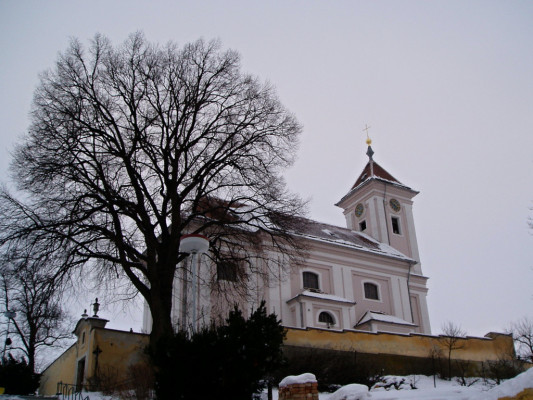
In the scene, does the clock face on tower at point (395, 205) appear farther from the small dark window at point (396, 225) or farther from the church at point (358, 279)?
the small dark window at point (396, 225)

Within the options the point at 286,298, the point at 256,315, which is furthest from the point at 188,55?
the point at 286,298

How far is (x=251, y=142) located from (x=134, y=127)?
3.82m

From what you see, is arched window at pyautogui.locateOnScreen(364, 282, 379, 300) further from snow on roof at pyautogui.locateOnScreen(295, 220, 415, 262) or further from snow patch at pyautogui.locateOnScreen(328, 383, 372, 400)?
snow patch at pyautogui.locateOnScreen(328, 383, 372, 400)

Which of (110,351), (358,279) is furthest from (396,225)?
(110,351)

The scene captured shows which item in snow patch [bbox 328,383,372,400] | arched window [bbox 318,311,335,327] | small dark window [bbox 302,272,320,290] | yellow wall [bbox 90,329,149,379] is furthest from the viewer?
small dark window [bbox 302,272,320,290]

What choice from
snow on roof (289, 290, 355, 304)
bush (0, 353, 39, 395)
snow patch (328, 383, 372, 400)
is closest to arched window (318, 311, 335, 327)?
snow on roof (289, 290, 355, 304)

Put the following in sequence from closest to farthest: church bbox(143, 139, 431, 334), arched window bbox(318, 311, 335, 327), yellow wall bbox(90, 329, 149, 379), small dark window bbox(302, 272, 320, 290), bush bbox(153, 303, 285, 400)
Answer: bush bbox(153, 303, 285, 400), yellow wall bbox(90, 329, 149, 379), church bbox(143, 139, 431, 334), arched window bbox(318, 311, 335, 327), small dark window bbox(302, 272, 320, 290)

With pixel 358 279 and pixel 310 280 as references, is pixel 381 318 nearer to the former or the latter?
pixel 358 279

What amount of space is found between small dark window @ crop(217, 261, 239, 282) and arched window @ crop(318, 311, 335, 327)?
1283 centimetres

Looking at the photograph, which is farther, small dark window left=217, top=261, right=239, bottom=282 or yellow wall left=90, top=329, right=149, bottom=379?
small dark window left=217, top=261, right=239, bottom=282

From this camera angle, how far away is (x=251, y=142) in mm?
18062

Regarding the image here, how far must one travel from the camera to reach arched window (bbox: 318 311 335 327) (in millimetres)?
Answer: 30078

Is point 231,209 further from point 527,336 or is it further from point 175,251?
point 527,336

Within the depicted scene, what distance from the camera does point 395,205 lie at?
4212 cm
